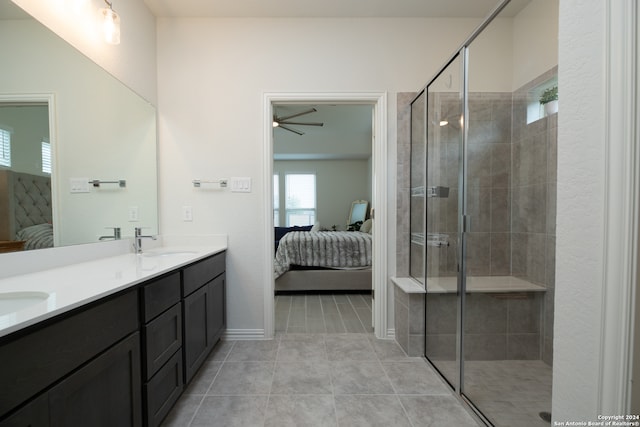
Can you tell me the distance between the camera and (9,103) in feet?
3.54

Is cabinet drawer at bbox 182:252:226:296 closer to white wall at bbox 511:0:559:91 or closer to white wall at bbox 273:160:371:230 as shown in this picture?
white wall at bbox 511:0:559:91

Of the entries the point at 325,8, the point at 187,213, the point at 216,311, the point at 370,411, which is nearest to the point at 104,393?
the point at 216,311

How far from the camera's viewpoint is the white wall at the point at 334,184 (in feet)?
21.5

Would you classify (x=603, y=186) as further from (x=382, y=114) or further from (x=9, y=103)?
(x=9, y=103)

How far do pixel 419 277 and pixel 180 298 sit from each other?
1684 millimetres

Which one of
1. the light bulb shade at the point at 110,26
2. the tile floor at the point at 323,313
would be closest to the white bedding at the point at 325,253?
the tile floor at the point at 323,313

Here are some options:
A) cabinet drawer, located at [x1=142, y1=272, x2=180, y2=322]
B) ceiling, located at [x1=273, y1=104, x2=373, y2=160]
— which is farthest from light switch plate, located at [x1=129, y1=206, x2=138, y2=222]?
ceiling, located at [x1=273, y1=104, x2=373, y2=160]

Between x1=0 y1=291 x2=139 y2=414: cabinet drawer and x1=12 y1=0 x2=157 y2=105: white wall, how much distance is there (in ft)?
4.69

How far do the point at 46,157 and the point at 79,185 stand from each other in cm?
22

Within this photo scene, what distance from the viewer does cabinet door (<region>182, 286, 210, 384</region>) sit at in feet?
4.67

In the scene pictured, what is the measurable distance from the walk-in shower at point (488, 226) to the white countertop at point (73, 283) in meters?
1.64

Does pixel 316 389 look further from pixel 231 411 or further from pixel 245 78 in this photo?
pixel 245 78

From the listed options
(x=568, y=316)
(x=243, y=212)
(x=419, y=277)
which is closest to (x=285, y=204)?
(x=243, y=212)

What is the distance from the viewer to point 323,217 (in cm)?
661
